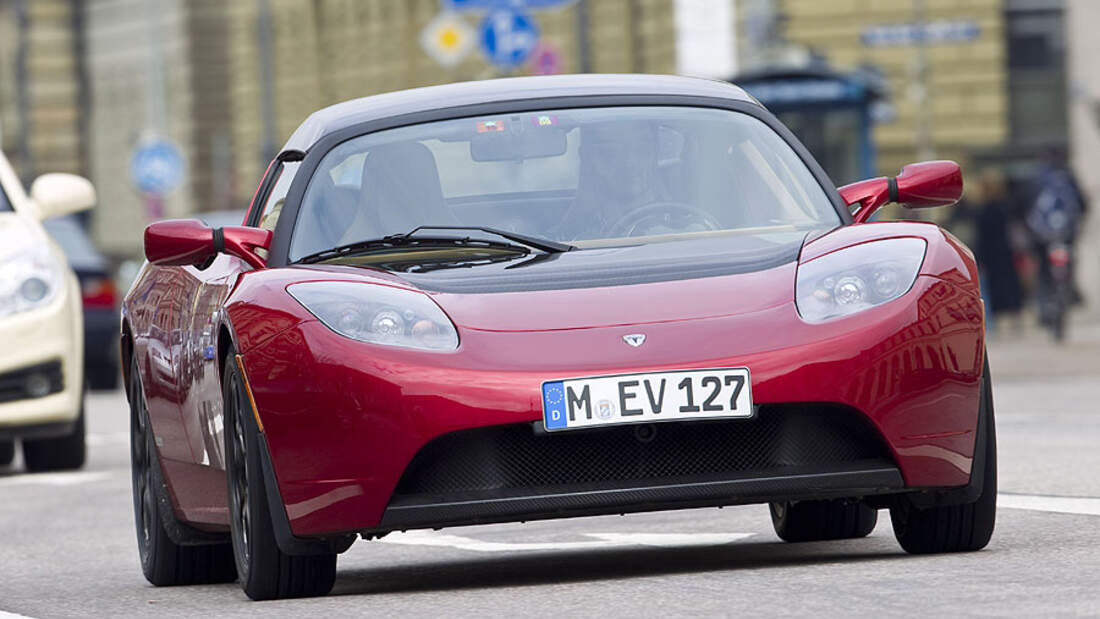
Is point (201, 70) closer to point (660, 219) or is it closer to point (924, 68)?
point (924, 68)

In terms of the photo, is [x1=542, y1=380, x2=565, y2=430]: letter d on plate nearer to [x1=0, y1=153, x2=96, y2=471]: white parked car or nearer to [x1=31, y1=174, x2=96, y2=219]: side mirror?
[x1=0, y1=153, x2=96, y2=471]: white parked car

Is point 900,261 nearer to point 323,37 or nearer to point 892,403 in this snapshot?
point 892,403

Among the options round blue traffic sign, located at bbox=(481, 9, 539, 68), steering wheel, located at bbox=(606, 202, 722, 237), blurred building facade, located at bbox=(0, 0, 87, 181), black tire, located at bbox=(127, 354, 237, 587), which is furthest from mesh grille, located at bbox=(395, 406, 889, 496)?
blurred building facade, located at bbox=(0, 0, 87, 181)

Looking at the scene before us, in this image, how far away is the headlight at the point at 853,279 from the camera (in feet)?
21.7

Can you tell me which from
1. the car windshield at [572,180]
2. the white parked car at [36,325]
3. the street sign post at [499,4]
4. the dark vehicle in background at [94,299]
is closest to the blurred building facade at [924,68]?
the street sign post at [499,4]

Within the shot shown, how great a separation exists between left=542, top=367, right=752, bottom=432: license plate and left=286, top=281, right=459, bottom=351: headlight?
0.28 metres

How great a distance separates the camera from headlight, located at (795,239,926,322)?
661cm

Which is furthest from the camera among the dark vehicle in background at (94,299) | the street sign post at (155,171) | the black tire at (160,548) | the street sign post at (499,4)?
the street sign post at (155,171)

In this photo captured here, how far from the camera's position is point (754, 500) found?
21.7ft

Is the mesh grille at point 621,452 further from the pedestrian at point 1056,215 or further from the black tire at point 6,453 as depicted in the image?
the pedestrian at point 1056,215

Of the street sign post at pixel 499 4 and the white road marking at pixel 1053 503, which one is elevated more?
the street sign post at pixel 499 4

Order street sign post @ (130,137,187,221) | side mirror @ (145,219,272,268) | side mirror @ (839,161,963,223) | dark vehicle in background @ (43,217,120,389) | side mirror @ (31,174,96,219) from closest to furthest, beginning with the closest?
side mirror @ (145,219,272,268) < side mirror @ (839,161,963,223) < side mirror @ (31,174,96,219) < dark vehicle in background @ (43,217,120,389) < street sign post @ (130,137,187,221)

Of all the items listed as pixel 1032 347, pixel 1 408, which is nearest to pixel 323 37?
pixel 1032 347

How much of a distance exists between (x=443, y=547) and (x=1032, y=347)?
17.1 m
